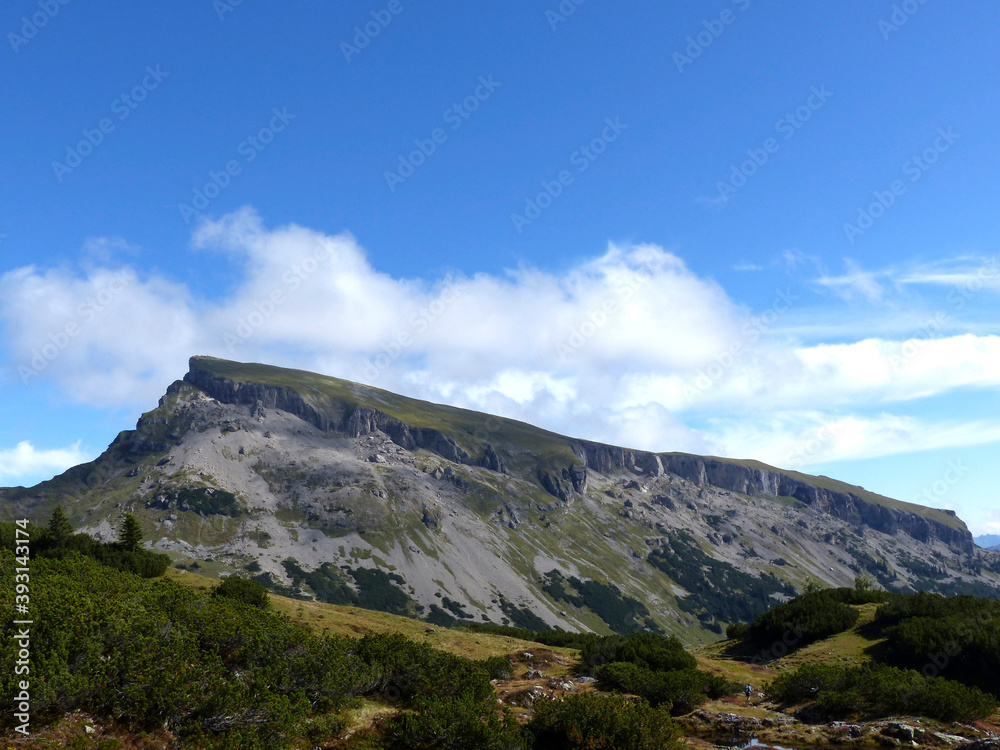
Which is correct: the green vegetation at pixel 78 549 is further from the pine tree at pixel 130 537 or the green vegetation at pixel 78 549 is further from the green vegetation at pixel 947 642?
the green vegetation at pixel 947 642

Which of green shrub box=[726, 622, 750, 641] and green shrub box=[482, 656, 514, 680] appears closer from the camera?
green shrub box=[482, 656, 514, 680]

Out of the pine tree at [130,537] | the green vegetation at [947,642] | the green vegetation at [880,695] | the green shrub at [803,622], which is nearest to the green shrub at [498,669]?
the green vegetation at [880,695]

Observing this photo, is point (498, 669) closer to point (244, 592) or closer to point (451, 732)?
point (451, 732)

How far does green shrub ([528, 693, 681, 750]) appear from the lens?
23.2 meters

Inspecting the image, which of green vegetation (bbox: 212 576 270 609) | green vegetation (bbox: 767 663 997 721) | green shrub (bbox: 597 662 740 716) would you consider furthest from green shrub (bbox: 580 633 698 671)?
green vegetation (bbox: 212 576 270 609)

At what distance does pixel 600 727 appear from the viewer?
78.7 ft

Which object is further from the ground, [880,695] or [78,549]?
[78,549]

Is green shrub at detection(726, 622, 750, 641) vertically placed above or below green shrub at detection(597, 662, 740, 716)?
below

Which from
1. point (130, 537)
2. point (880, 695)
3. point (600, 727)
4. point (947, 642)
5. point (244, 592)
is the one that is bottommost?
point (880, 695)

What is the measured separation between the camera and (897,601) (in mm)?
60062

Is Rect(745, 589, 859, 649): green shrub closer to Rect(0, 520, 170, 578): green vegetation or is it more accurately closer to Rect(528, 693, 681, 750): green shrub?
Rect(528, 693, 681, 750): green shrub

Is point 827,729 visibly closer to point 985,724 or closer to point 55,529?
point 985,724

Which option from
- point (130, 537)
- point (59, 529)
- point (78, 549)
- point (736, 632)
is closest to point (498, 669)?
point (736, 632)

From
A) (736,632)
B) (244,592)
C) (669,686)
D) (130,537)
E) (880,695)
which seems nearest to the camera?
(880,695)
